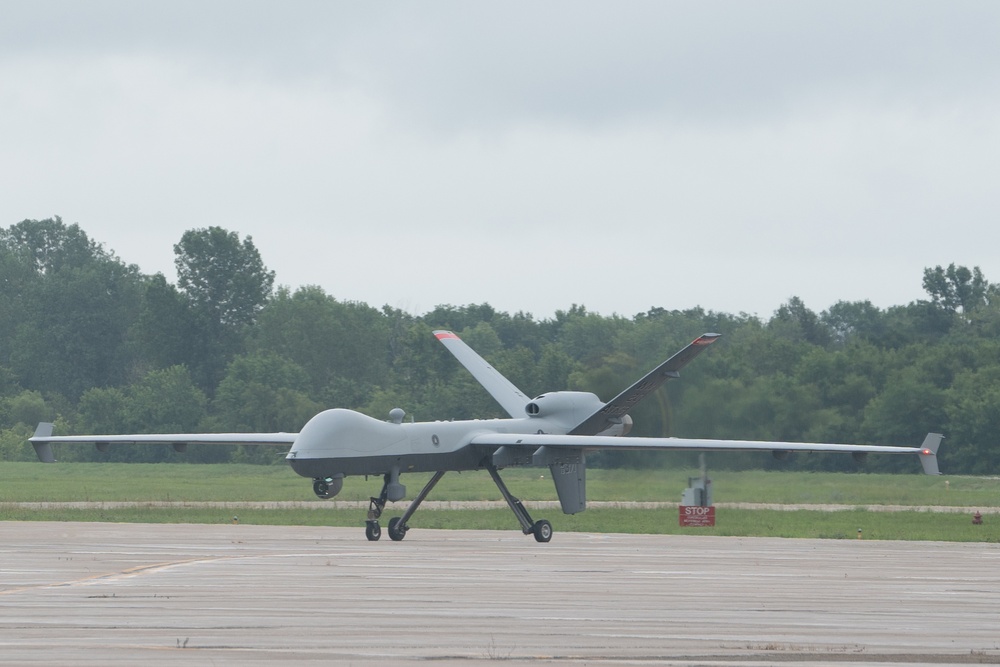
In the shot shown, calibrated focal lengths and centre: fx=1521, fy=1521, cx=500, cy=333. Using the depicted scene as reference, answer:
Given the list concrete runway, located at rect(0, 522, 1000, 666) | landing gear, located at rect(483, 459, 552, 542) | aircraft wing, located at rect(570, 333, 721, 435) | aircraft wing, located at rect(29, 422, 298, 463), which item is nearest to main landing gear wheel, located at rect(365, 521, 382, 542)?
concrete runway, located at rect(0, 522, 1000, 666)

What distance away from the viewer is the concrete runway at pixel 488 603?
14.1 meters

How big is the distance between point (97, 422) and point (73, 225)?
84916mm

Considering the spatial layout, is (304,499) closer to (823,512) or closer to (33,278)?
(823,512)

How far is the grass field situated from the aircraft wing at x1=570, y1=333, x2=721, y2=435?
3156 mm

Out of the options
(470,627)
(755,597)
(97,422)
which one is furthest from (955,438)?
(97,422)

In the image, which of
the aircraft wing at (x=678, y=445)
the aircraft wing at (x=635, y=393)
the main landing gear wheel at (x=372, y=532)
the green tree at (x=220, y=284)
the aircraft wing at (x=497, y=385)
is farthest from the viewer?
the green tree at (x=220, y=284)

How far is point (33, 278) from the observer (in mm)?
165500

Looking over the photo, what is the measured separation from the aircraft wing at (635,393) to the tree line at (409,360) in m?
1.78

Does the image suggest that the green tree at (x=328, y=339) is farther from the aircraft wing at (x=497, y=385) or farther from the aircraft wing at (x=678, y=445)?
the aircraft wing at (x=678, y=445)

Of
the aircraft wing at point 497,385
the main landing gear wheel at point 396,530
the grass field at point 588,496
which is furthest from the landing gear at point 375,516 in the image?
the grass field at point 588,496

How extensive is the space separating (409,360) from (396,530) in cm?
7857

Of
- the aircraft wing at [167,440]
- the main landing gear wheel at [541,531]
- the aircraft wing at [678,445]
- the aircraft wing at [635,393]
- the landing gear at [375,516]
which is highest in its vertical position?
the aircraft wing at [635,393]

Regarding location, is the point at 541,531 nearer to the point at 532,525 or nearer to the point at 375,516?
the point at 532,525

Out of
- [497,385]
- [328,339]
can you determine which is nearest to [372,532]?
[497,385]
